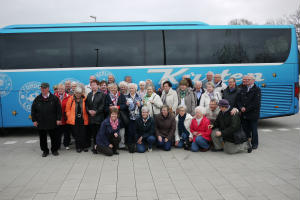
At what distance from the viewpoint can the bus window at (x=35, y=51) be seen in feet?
24.6

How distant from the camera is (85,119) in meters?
6.02

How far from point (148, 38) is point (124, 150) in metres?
3.77

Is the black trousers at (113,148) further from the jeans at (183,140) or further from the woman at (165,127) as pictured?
the jeans at (183,140)

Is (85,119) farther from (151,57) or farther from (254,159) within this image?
(254,159)

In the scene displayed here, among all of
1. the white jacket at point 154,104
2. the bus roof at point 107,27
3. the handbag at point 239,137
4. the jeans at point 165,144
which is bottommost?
the jeans at point 165,144

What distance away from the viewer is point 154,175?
14.3ft

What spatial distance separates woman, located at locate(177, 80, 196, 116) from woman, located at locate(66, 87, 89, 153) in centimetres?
263

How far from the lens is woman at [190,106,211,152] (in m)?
5.80

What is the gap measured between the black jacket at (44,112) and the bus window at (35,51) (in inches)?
90.4

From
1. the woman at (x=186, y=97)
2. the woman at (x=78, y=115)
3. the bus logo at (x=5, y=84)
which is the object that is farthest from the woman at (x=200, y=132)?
the bus logo at (x=5, y=84)

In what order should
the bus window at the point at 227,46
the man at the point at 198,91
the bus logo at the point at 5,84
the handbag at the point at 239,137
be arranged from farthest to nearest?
1. the bus window at the point at 227,46
2. the bus logo at the point at 5,84
3. the man at the point at 198,91
4. the handbag at the point at 239,137

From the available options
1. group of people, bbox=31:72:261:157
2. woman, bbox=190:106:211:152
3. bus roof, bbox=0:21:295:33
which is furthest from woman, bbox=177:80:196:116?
bus roof, bbox=0:21:295:33

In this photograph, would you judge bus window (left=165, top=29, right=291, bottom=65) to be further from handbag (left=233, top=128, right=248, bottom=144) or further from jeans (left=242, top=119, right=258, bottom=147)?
handbag (left=233, top=128, right=248, bottom=144)

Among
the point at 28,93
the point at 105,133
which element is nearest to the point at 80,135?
the point at 105,133
